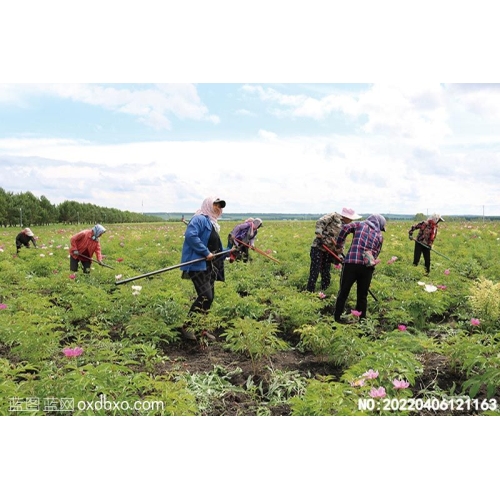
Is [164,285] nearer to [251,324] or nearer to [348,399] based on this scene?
[251,324]

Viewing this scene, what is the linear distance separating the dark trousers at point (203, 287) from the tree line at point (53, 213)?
3.31 feet

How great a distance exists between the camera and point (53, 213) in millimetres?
7031

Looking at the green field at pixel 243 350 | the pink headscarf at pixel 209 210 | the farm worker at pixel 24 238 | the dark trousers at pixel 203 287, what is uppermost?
the pink headscarf at pixel 209 210

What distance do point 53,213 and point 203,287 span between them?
2939 mm

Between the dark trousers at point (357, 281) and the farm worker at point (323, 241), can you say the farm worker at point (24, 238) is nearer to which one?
the farm worker at point (323, 241)

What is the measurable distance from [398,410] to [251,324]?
2.08 meters

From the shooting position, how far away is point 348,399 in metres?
3.38

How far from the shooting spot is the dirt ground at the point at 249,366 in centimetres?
411

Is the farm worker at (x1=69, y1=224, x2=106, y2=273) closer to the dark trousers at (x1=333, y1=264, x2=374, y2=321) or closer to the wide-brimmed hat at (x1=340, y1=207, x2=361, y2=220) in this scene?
the dark trousers at (x1=333, y1=264, x2=374, y2=321)

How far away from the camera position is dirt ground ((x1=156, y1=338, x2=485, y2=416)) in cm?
411

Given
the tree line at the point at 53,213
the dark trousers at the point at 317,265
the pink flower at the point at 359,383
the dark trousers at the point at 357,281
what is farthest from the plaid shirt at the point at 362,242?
the pink flower at the point at 359,383

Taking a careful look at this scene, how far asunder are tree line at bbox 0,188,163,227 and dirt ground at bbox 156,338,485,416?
6.07 ft

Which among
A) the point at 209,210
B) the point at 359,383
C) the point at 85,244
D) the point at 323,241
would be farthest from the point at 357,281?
the point at 85,244

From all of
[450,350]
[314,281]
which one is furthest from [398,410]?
[314,281]
